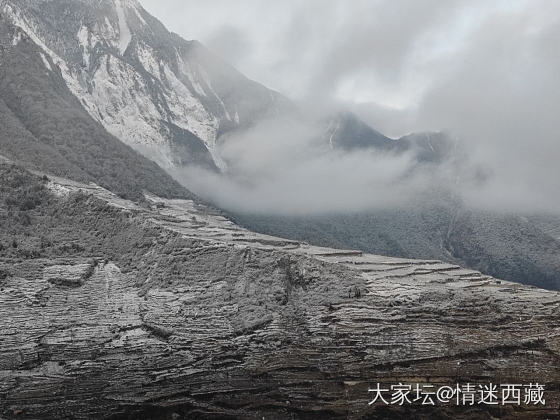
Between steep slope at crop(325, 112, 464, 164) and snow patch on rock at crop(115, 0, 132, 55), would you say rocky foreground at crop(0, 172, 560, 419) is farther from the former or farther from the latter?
steep slope at crop(325, 112, 464, 164)

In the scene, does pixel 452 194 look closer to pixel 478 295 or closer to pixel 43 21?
pixel 43 21

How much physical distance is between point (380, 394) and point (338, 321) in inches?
199

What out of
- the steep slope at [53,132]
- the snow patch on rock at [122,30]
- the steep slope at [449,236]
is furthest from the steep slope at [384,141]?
the steep slope at [53,132]

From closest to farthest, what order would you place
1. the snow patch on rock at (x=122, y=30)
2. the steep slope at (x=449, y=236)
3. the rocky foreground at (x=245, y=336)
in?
the rocky foreground at (x=245, y=336) < the steep slope at (x=449, y=236) < the snow patch on rock at (x=122, y=30)

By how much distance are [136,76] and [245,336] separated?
311ft

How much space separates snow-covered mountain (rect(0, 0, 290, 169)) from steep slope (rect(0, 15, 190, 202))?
2.95 meters

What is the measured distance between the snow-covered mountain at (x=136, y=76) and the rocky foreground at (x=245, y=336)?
237 ft

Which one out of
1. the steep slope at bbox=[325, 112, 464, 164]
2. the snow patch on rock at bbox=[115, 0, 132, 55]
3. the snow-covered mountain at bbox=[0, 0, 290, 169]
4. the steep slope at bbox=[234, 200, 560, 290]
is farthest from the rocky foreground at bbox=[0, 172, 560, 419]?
the steep slope at bbox=[325, 112, 464, 164]

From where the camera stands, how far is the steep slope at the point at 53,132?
Result: 62.5 m

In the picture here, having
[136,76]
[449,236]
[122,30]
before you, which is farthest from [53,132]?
[449,236]

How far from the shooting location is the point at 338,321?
85.5ft

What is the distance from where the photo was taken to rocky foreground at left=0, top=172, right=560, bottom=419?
69.6 ft

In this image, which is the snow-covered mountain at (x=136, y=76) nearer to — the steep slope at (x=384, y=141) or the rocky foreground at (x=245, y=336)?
the steep slope at (x=384, y=141)

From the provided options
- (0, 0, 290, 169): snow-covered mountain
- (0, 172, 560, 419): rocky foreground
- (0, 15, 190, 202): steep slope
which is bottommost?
(0, 172, 560, 419): rocky foreground
